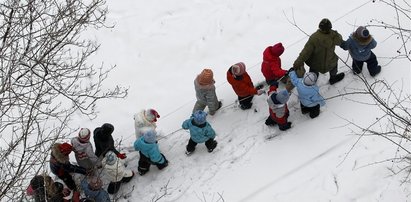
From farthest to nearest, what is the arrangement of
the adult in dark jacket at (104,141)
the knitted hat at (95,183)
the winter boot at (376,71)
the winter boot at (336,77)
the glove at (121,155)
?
the winter boot at (336,77) → the winter boot at (376,71) → the glove at (121,155) → the adult in dark jacket at (104,141) → the knitted hat at (95,183)

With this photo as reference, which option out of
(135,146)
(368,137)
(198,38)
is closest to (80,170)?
(135,146)

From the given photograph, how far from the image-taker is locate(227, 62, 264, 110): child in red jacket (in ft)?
29.6

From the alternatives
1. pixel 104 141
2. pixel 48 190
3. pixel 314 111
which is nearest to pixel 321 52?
pixel 314 111

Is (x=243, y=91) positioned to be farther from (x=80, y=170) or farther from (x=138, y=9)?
(x=138, y=9)

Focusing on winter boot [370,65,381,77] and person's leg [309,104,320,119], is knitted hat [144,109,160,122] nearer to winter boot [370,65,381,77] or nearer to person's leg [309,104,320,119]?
person's leg [309,104,320,119]

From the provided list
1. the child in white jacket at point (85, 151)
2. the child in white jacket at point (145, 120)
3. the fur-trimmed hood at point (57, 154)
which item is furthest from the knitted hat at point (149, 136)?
the fur-trimmed hood at point (57, 154)

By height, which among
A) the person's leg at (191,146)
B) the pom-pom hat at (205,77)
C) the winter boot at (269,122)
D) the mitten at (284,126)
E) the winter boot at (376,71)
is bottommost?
the mitten at (284,126)

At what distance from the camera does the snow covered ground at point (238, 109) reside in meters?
8.41

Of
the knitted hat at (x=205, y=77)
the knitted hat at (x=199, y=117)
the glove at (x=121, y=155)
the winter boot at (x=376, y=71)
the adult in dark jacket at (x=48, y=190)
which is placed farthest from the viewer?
the winter boot at (x=376, y=71)

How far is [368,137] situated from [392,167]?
27.6 inches

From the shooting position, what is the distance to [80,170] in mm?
8789

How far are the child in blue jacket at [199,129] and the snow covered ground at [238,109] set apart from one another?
0.34 m

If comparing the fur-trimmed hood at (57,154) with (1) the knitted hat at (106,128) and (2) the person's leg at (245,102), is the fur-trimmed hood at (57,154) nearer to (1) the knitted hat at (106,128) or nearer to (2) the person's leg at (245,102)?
(1) the knitted hat at (106,128)

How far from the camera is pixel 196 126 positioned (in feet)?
28.9
